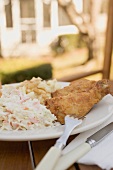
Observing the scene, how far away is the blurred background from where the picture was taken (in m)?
3.17

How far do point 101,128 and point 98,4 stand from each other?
2.90 metres

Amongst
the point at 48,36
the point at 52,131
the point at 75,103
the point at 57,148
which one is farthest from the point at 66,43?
the point at 57,148

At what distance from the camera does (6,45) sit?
3.22 m

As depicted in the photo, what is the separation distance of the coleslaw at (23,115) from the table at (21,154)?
0.21ft

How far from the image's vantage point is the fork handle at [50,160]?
57 cm

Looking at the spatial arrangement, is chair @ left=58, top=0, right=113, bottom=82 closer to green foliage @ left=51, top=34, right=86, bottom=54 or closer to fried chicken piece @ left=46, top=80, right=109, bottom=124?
green foliage @ left=51, top=34, right=86, bottom=54

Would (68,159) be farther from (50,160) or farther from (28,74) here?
(28,74)

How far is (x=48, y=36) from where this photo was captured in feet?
10.9

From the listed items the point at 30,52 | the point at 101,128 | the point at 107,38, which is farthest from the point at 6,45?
the point at 101,128

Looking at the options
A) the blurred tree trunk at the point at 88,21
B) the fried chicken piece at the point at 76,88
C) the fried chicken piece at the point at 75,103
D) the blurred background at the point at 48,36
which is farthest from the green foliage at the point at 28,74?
the fried chicken piece at the point at 75,103

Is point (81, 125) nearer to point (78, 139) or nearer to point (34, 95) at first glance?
point (78, 139)

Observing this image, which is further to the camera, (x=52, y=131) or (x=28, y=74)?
(x=28, y=74)

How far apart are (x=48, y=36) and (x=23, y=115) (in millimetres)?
2575

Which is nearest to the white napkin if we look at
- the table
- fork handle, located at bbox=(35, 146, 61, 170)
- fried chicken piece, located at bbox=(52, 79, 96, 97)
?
the table
